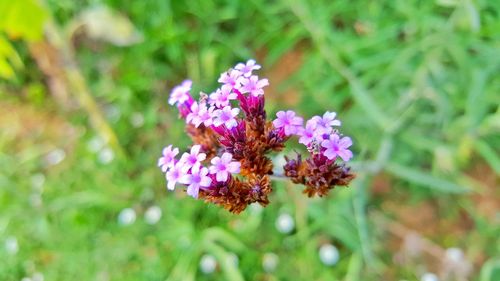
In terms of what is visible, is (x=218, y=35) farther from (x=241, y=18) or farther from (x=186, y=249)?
(x=186, y=249)

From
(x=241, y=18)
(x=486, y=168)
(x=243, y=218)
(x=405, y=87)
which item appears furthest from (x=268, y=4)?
(x=486, y=168)

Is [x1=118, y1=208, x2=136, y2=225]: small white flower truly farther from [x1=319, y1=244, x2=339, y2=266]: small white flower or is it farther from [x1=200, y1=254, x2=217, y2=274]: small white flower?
[x1=319, y1=244, x2=339, y2=266]: small white flower

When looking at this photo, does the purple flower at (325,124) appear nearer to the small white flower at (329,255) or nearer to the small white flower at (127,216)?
the small white flower at (329,255)

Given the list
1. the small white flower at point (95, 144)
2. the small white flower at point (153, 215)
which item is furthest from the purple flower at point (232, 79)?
the small white flower at point (95, 144)

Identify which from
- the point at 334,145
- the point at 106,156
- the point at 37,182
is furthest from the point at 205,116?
the point at 37,182

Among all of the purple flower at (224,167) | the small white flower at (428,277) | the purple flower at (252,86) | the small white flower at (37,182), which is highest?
the small white flower at (37,182)

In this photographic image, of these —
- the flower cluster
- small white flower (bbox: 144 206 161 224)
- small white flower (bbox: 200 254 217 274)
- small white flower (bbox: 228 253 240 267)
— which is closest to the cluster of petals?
the flower cluster

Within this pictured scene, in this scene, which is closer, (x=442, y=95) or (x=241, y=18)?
(x=442, y=95)
